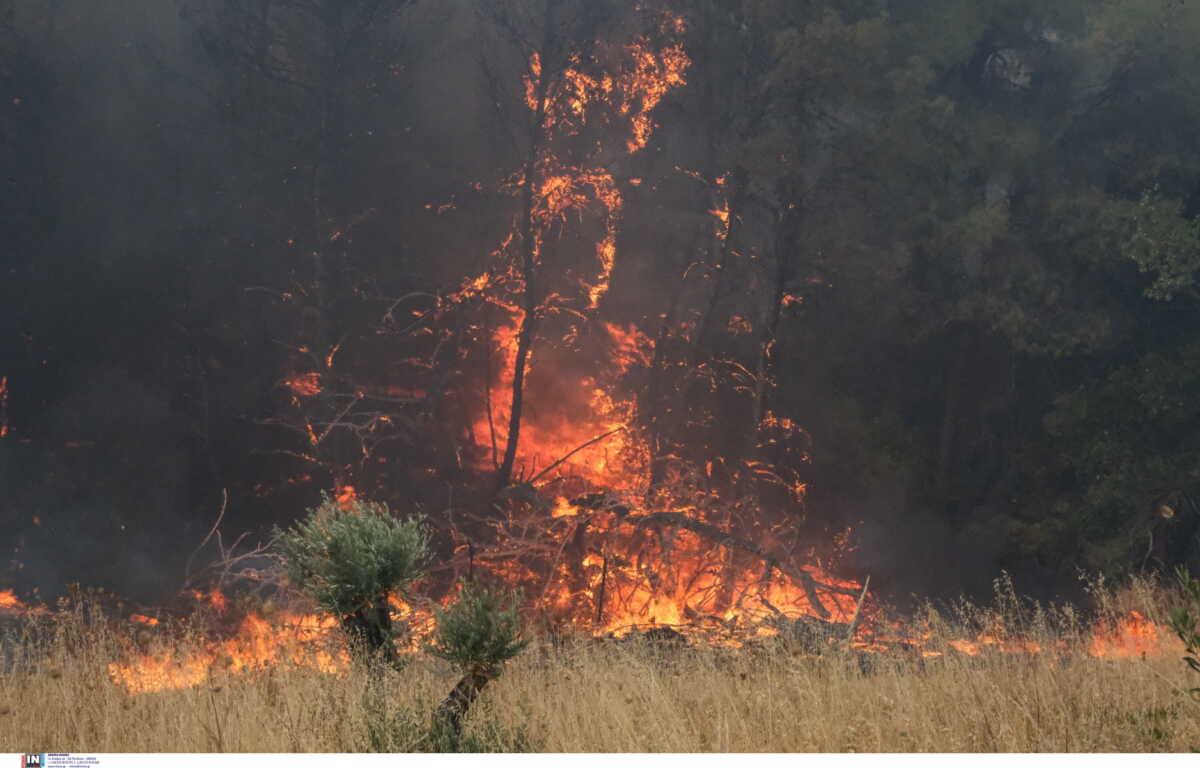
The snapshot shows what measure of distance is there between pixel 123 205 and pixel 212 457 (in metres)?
4.17

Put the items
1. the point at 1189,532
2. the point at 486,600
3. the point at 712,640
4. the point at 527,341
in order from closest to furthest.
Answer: the point at 486,600, the point at 712,640, the point at 1189,532, the point at 527,341

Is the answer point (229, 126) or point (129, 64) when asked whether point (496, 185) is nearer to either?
point (229, 126)

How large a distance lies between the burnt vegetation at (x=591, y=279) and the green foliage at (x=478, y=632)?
9933 mm

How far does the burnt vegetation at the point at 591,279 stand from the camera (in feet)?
54.7

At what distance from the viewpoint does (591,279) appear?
1838 cm

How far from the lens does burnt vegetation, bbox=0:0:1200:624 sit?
54.7ft

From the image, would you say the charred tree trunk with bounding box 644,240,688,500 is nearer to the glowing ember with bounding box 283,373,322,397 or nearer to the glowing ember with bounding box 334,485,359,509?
the glowing ember with bounding box 334,485,359,509

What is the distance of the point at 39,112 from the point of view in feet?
58.7

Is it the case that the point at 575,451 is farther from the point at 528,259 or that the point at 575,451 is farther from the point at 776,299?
the point at 776,299

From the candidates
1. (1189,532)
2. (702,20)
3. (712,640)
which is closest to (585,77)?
(702,20)

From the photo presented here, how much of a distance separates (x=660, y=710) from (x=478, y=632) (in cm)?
154

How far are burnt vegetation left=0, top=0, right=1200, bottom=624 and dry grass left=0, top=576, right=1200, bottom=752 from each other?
8451mm

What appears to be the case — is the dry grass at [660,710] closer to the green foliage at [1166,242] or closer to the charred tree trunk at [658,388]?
the green foliage at [1166,242]

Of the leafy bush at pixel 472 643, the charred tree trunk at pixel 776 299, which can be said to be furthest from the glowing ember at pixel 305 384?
the leafy bush at pixel 472 643
